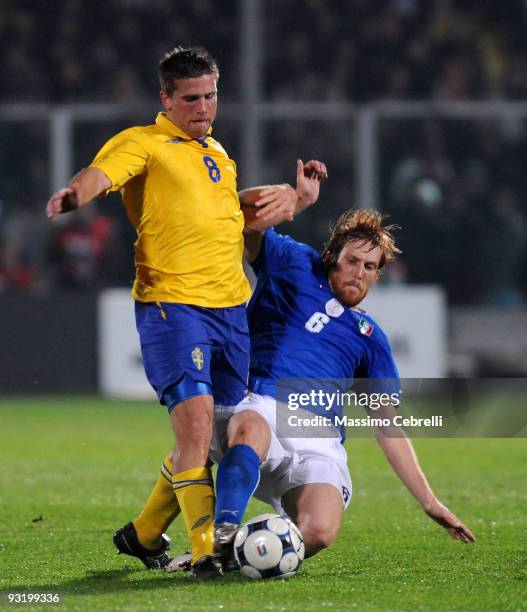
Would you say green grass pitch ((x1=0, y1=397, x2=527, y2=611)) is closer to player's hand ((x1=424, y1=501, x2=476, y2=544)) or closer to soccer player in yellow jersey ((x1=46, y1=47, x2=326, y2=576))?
player's hand ((x1=424, y1=501, x2=476, y2=544))

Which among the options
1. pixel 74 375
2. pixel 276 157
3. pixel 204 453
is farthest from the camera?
pixel 276 157

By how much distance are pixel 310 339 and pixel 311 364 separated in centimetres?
11

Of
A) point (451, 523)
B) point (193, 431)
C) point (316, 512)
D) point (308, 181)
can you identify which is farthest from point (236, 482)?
point (308, 181)

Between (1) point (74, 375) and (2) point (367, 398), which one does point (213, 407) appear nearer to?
(2) point (367, 398)

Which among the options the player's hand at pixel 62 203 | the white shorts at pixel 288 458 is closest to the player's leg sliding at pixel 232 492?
the white shorts at pixel 288 458

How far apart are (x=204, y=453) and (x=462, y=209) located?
8.93 metres

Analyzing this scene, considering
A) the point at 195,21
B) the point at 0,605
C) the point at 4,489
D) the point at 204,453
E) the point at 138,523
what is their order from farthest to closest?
the point at 195,21, the point at 4,489, the point at 138,523, the point at 204,453, the point at 0,605

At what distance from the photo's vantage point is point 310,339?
5219 mm

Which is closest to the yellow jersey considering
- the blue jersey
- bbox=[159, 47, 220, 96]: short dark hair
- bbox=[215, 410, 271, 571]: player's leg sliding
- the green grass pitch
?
bbox=[159, 47, 220, 96]: short dark hair

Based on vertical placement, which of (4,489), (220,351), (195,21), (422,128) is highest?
(195,21)

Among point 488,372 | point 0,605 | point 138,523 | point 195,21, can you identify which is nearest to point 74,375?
point 488,372

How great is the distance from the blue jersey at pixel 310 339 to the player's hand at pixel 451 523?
56cm

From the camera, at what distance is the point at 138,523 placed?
5.05 meters

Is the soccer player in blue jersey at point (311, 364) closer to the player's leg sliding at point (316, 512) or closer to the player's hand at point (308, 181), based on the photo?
the player's leg sliding at point (316, 512)
